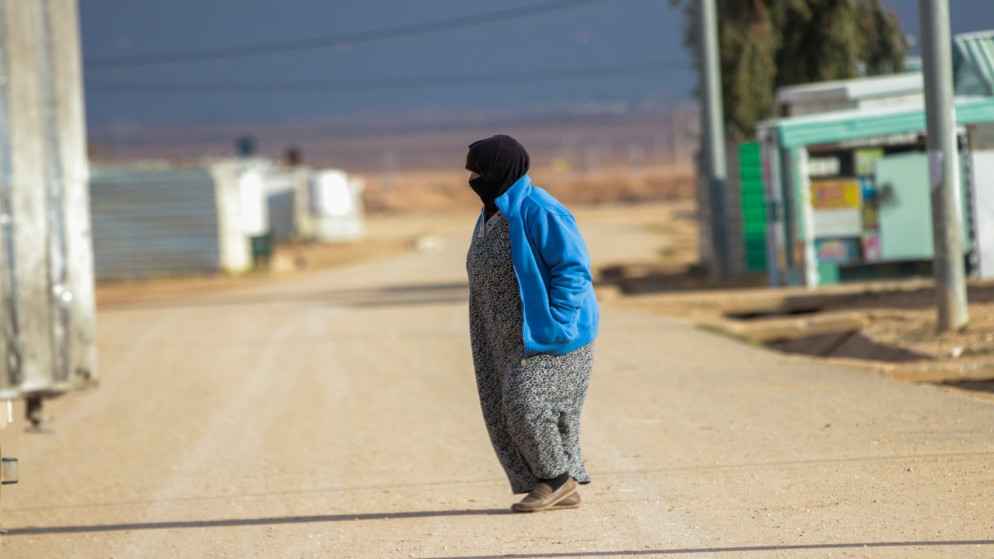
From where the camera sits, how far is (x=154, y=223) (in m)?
32.2

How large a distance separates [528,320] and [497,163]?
0.70 metres

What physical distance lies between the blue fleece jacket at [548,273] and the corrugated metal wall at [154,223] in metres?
27.0

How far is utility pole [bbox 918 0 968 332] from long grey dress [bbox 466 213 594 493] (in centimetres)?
660

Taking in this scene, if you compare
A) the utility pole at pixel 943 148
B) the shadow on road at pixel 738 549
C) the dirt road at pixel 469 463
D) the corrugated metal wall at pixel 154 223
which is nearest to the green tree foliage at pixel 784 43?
the dirt road at pixel 469 463

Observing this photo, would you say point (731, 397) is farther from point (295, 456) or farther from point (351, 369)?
point (351, 369)

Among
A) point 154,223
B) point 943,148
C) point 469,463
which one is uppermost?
point 154,223

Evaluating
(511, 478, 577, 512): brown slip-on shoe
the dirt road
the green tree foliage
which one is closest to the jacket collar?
(511, 478, 577, 512): brown slip-on shoe

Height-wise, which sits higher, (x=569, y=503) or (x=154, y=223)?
(x=154, y=223)

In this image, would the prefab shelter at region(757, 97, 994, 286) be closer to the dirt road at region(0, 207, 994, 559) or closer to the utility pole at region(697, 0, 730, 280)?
the utility pole at region(697, 0, 730, 280)

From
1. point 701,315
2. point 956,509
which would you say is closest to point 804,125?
point 701,315

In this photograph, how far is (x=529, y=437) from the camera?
5.55 m

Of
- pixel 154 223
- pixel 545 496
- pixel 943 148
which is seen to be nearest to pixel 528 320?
pixel 545 496

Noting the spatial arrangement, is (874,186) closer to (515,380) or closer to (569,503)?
(569,503)

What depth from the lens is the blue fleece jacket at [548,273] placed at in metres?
5.39
